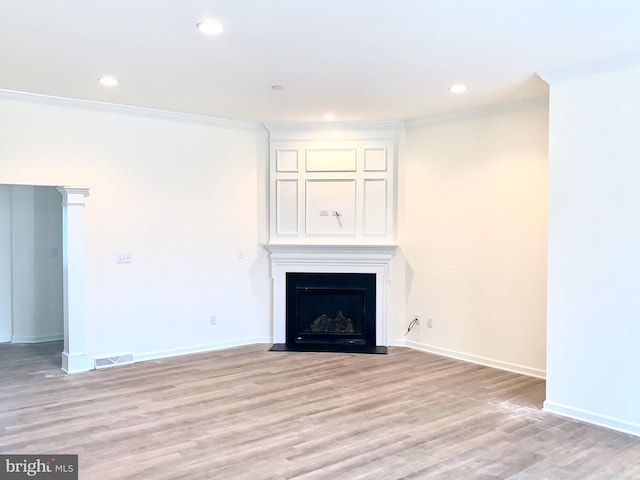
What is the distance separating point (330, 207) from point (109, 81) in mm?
2786

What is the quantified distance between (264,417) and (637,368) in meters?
2.67

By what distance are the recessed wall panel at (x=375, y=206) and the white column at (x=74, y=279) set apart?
10.1ft

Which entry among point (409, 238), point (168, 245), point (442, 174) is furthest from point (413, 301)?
point (168, 245)

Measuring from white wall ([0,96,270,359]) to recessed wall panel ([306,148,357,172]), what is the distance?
0.63 metres

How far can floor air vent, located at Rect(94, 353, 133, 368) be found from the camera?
16.8ft

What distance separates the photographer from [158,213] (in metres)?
5.50

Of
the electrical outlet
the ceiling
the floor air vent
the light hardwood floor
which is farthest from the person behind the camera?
the electrical outlet

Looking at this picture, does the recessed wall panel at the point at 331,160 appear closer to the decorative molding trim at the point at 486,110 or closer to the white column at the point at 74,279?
the decorative molding trim at the point at 486,110

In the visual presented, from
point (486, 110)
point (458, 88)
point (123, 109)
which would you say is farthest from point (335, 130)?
point (123, 109)

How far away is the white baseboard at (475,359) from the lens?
4.83 metres

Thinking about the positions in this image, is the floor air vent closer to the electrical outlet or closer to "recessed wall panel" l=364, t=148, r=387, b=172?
the electrical outlet

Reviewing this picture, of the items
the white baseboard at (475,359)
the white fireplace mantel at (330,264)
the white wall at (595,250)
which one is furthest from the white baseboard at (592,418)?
the white fireplace mantel at (330,264)

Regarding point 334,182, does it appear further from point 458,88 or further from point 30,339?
point 30,339

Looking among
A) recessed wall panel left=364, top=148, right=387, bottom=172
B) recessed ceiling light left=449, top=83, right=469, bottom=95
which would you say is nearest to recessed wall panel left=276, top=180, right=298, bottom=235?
recessed wall panel left=364, top=148, right=387, bottom=172
